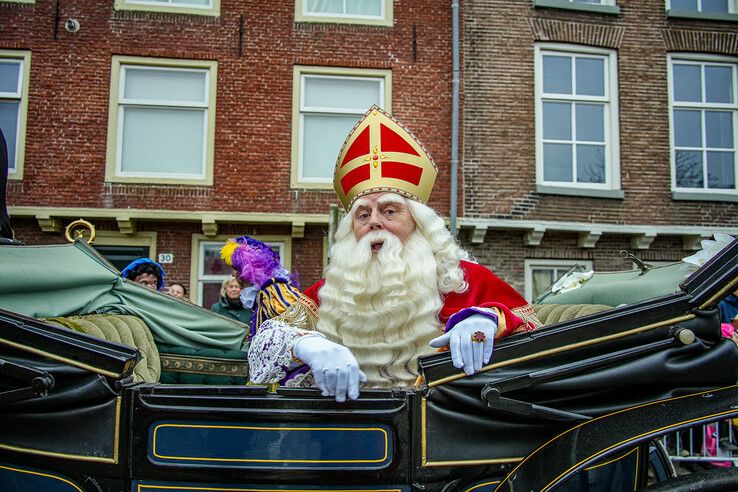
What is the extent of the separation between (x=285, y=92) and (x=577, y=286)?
233 inches

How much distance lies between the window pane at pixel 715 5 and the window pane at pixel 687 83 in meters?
0.99

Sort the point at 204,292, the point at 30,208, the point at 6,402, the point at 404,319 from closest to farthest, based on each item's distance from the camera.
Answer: the point at 6,402, the point at 404,319, the point at 30,208, the point at 204,292

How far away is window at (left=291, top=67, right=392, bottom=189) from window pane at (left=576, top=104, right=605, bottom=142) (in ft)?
10.1

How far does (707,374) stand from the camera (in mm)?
1529

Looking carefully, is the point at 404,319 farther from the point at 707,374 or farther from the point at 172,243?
the point at 172,243

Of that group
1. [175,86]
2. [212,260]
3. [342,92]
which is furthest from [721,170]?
[175,86]

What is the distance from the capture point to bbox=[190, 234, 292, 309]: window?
7809 millimetres

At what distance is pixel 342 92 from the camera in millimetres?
8297

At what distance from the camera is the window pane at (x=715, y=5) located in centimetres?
888

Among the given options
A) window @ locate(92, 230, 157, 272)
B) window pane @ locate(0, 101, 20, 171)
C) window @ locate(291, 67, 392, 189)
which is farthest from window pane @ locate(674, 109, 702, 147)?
window pane @ locate(0, 101, 20, 171)

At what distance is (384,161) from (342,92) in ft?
20.7

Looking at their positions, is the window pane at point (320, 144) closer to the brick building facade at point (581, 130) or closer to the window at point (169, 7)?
the brick building facade at point (581, 130)

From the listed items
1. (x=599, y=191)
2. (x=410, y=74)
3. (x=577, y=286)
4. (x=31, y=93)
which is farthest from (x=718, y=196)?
(x=31, y=93)

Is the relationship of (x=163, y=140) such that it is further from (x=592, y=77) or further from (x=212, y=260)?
(x=592, y=77)
